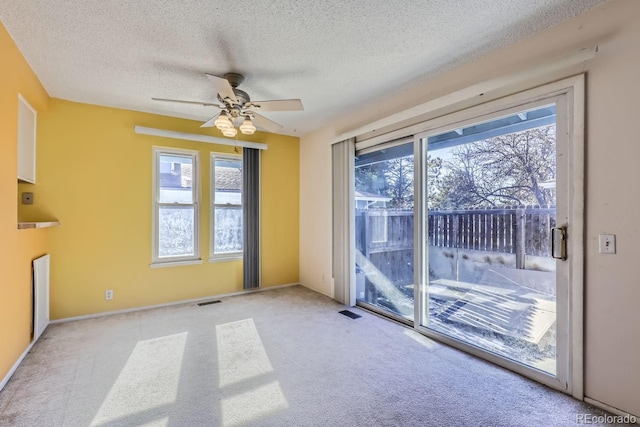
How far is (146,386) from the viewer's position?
2135 millimetres

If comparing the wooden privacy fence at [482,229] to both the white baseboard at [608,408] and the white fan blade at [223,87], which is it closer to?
the white baseboard at [608,408]

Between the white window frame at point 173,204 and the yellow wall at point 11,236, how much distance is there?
1.32m

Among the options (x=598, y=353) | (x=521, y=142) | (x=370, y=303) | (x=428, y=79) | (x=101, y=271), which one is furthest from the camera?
(x=370, y=303)

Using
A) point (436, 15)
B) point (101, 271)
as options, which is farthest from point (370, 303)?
point (101, 271)

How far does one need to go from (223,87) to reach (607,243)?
10.0 feet

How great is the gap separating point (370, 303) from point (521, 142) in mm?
2557

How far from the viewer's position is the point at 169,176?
4.09 m

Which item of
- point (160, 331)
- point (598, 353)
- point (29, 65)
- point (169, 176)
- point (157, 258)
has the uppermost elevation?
point (29, 65)

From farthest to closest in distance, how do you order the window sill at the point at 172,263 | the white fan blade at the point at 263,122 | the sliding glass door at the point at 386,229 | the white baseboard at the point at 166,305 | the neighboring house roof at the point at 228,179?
the neighboring house roof at the point at 228,179 < the window sill at the point at 172,263 < the white baseboard at the point at 166,305 < the sliding glass door at the point at 386,229 < the white fan blade at the point at 263,122

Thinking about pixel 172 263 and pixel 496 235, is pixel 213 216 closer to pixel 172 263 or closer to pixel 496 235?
pixel 172 263

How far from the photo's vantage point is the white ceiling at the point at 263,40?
192 centimetres

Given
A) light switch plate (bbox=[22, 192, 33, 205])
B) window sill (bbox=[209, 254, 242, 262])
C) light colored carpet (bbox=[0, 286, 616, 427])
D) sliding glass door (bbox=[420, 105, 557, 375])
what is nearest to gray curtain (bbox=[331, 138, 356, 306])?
light colored carpet (bbox=[0, 286, 616, 427])

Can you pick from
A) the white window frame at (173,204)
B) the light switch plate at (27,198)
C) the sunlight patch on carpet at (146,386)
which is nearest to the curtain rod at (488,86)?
the white window frame at (173,204)

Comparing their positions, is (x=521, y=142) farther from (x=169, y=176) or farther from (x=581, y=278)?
(x=169, y=176)
